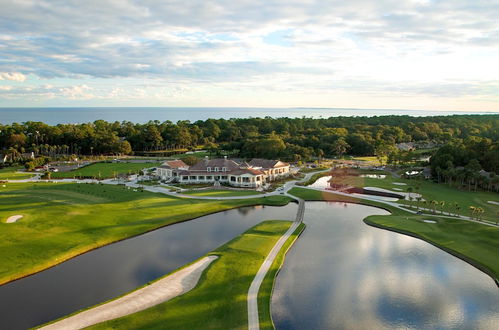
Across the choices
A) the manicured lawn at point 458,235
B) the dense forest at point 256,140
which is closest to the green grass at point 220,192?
the manicured lawn at point 458,235

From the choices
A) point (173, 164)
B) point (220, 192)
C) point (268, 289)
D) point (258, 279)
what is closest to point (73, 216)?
point (220, 192)

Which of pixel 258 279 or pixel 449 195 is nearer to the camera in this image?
pixel 258 279

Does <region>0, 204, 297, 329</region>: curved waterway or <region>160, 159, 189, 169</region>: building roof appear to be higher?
<region>160, 159, 189, 169</region>: building roof

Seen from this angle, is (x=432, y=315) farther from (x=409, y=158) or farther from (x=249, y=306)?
(x=409, y=158)

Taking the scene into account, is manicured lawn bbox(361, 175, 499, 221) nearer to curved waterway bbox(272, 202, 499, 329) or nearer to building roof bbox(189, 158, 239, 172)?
curved waterway bbox(272, 202, 499, 329)

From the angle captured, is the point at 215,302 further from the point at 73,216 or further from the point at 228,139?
the point at 228,139

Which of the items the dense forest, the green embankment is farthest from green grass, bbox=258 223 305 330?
the dense forest
